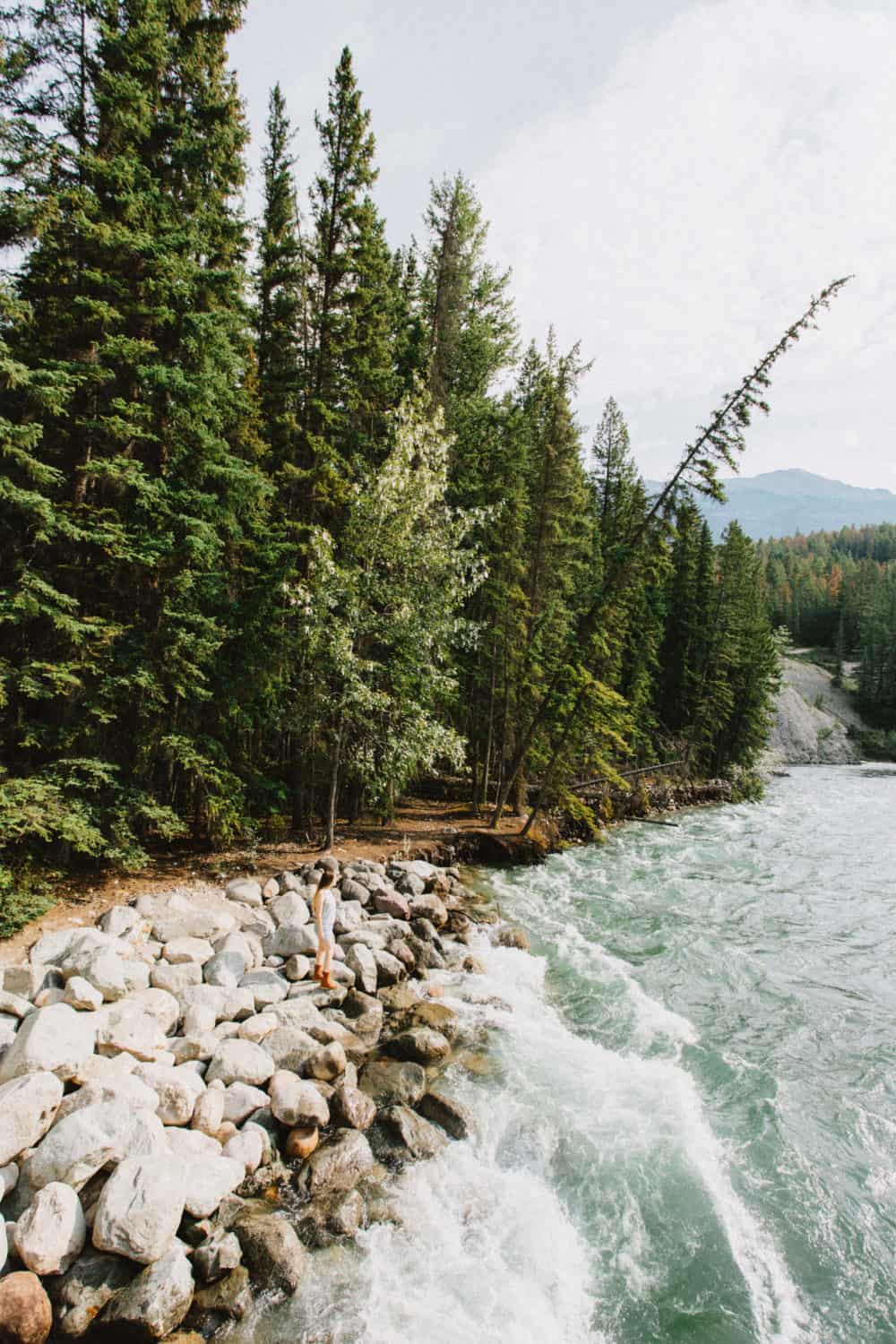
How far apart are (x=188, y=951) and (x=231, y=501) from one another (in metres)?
8.24

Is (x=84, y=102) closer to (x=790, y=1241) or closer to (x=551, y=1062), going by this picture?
(x=551, y=1062)

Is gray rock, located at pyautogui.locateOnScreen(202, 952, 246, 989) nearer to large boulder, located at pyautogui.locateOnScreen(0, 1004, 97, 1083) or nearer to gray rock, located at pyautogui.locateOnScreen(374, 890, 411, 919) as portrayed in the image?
large boulder, located at pyautogui.locateOnScreen(0, 1004, 97, 1083)

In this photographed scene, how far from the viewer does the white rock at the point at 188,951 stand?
28.6 feet

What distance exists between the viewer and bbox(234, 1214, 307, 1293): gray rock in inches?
192

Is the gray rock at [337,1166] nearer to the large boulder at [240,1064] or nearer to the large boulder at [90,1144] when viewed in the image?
the large boulder at [240,1064]

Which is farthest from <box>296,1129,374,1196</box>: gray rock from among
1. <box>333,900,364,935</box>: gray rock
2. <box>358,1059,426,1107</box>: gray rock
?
<box>333,900,364,935</box>: gray rock

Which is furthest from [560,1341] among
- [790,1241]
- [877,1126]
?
[877,1126]

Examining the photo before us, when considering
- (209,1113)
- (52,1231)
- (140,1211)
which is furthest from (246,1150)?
(52,1231)

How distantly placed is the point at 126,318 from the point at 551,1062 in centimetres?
1332

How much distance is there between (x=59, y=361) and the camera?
932cm

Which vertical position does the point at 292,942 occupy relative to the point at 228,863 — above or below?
below

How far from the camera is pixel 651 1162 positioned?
257 inches

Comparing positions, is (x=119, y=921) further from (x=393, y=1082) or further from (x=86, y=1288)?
(x=86, y=1288)

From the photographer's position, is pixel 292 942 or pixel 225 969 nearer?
pixel 225 969
